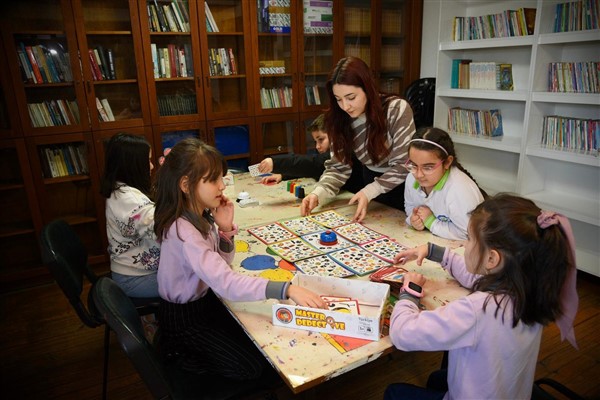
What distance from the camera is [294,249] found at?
1.60 metres

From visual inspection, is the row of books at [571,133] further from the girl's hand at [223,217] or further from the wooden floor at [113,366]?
the girl's hand at [223,217]

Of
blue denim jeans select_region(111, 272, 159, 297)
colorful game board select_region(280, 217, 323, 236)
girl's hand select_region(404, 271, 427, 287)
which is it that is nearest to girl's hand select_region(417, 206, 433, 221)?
colorful game board select_region(280, 217, 323, 236)

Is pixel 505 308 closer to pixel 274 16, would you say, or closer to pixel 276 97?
pixel 276 97

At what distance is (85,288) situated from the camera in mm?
2938

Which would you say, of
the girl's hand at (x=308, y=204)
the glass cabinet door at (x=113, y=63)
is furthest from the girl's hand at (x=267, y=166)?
the glass cabinet door at (x=113, y=63)

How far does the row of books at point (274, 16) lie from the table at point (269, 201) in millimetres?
1516

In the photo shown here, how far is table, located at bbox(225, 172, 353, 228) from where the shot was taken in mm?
1999

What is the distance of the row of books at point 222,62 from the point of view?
3.43m

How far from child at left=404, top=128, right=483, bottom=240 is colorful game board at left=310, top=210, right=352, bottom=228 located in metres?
0.29

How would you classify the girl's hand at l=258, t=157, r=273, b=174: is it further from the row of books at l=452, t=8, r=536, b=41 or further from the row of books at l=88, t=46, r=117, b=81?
the row of books at l=452, t=8, r=536, b=41

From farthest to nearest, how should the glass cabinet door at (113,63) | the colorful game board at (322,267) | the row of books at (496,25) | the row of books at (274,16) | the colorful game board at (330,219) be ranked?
the row of books at (274,16)
the row of books at (496,25)
the glass cabinet door at (113,63)
the colorful game board at (330,219)
the colorful game board at (322,267)

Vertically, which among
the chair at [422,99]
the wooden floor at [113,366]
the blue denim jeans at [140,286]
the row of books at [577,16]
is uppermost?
the row of books at [577,16]

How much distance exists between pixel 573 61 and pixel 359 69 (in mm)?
1914

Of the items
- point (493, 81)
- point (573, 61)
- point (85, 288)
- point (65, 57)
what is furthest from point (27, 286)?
point (573, 61)
